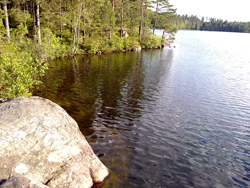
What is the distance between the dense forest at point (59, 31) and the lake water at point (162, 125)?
12.5ft

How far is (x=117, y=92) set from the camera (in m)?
19.5

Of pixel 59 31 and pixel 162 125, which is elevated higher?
pixel 59 31

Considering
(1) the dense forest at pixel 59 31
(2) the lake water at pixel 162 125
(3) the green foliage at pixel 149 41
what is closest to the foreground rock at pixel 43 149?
(2) the lake water at pixel 162 125

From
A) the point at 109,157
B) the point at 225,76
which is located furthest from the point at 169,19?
the point at 109,157

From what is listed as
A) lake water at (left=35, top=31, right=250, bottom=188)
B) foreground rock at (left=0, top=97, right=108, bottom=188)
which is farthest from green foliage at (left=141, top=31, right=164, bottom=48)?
foreground rock at (left=0, top=97, right=108, bottom=188)

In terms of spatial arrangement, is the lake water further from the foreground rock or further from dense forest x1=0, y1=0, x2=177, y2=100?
dense forest x1=0, y1=0, x2=177, y2=100

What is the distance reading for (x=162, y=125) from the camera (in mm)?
13195

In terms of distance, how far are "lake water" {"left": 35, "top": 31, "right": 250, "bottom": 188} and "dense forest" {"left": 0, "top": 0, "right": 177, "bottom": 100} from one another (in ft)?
12.5

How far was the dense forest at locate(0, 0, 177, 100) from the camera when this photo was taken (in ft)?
48.6

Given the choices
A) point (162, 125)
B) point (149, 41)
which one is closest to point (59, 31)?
point (149, 41)

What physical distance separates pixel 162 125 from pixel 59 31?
1729 inches

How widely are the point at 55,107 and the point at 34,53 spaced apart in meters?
23.6

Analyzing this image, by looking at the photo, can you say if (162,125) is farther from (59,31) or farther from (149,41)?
(149,41)

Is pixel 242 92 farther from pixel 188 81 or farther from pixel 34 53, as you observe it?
pixel 34 53
